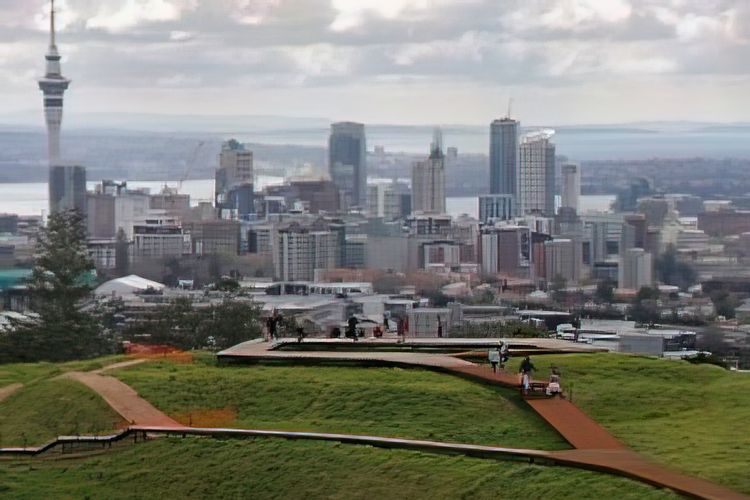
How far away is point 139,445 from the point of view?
14.4 meters

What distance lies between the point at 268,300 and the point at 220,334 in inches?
1289

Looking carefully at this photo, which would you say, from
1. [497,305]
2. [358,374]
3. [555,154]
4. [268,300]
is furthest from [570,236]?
[358,374]

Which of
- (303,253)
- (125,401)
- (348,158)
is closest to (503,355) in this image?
(125,401)

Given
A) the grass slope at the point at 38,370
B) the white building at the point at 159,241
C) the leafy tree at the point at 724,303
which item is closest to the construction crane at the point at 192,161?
the white building at the point at 159,241

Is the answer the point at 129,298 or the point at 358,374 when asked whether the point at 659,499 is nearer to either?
the point at 358,374

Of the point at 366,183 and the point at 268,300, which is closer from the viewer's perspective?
the point at 268,300

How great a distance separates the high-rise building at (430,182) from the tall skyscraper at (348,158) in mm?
3287

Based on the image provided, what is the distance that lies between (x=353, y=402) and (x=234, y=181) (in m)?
101

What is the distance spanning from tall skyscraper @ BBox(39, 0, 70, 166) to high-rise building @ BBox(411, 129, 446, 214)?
21965 mm

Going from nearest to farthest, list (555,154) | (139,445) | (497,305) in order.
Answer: (139,445) < (497,305) < (555,154)

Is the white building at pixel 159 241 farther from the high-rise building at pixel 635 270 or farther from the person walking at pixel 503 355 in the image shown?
the person walking at pixel 503 355

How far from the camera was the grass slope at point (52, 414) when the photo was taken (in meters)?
15.3

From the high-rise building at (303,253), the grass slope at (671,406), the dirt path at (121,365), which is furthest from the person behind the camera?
the high-rise building at (303,253)

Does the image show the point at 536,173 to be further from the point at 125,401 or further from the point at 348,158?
the point at 125,401
